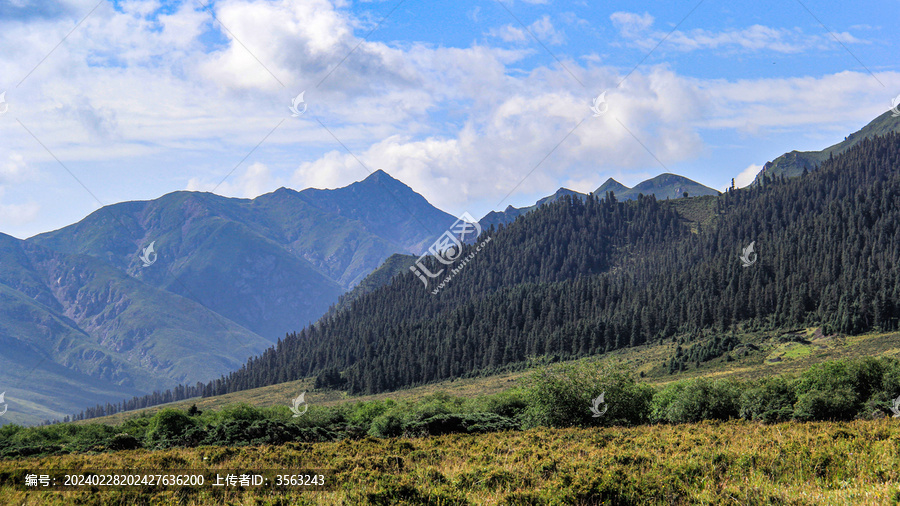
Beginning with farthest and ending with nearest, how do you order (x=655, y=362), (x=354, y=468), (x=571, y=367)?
(x=655, y=362) < (x=571, y=367) < (x=354, y=468)

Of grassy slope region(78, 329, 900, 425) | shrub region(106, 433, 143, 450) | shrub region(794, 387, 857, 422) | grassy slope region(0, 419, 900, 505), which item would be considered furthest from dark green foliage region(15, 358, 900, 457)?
grassy slope region(78, 329, 900, 425)

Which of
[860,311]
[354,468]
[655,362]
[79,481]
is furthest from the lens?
[655,362]

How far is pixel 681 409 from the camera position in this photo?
180 ft

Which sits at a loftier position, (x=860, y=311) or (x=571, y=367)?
(x=860, y=311)

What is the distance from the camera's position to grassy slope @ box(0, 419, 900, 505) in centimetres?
1535

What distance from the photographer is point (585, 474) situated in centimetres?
1733

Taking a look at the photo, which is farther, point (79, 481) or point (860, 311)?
point (860, 311)

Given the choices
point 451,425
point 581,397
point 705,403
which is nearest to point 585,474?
point 451,425

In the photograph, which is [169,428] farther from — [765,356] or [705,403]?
[765,356]

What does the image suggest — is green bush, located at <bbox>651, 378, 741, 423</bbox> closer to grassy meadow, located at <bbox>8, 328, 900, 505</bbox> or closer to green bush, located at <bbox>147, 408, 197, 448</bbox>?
grassy meadow, located at <bbox>8, 328, 900, 505</bbox>

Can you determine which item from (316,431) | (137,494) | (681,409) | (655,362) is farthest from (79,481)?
(655,362)

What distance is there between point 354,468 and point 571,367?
36.3 m

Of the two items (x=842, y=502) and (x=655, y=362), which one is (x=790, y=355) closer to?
(x=655, y=362)

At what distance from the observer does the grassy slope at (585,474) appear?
15.4 m
